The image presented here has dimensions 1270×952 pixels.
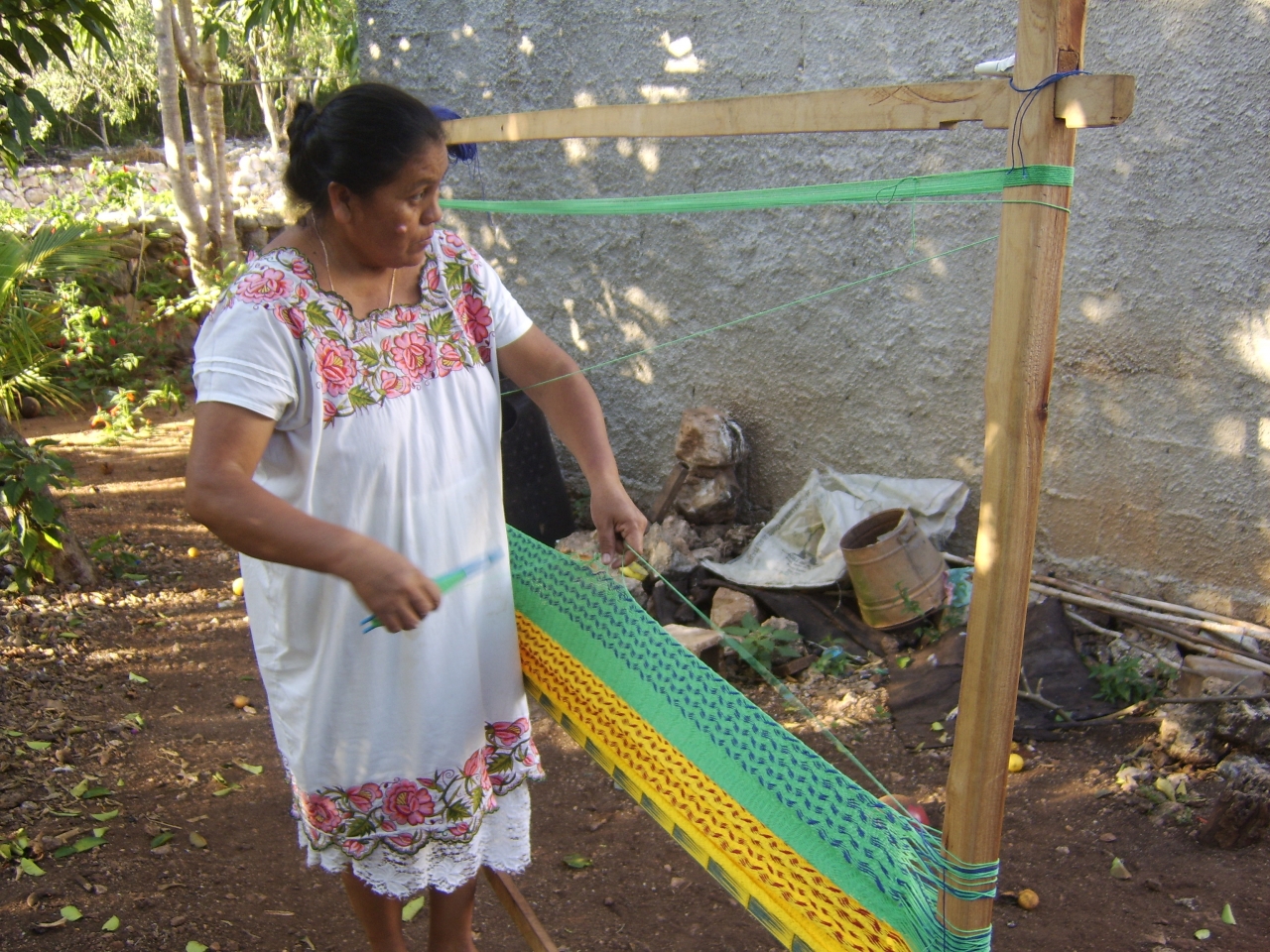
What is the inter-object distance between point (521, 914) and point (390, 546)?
1.02m

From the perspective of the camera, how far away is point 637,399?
5.02 meters

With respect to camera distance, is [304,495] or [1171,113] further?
[1171,113]

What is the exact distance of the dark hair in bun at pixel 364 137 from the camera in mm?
1553

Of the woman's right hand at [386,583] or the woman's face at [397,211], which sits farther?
the woman's face at [397,211]

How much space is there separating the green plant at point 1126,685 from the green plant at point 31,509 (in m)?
4.13

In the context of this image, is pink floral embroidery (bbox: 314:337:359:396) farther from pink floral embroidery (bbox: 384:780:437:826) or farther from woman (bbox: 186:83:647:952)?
pink floral embroidery (bbox: 384:780:437:826)

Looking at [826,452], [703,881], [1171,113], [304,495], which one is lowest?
[703,881]

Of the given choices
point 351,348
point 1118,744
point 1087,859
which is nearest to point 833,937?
point 351,348

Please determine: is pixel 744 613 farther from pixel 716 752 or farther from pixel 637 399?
pixel 716 752

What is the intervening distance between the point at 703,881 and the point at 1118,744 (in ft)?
4.65

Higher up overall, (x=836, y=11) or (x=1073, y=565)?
(x=836, y=11)

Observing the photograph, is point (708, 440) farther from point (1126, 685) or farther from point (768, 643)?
point (1126, 685)

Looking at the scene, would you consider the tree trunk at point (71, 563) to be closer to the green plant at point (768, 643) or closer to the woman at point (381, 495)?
the green plant at point (768, 643)

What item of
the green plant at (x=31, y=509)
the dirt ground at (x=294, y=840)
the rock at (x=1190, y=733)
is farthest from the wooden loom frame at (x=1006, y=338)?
the green plant at (x=31, y=509)
